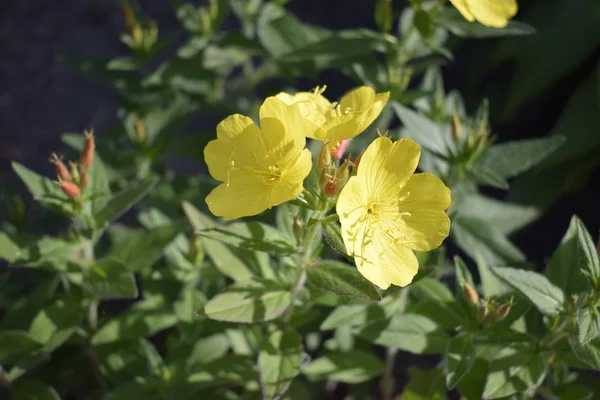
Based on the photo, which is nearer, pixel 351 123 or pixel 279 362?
pixel 351 123

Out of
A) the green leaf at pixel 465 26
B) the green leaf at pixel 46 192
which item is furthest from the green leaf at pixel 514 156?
the green leaf at pixel 46 192

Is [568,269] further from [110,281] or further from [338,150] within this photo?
[110,281]

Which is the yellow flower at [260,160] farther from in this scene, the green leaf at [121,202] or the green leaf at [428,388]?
the green leaf at [428,388]

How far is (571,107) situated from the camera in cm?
324

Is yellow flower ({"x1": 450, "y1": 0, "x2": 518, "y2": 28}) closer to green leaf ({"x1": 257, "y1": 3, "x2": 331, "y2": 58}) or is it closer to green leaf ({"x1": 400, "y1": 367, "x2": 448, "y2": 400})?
green leaf ({"x1": 257, "y1": 3, "x2": 331, "y2": 58})

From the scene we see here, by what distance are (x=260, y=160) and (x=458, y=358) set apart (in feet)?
2.55

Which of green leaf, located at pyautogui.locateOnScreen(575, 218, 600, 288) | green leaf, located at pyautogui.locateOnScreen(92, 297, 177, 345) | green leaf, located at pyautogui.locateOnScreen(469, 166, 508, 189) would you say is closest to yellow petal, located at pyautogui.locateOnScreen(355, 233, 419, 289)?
green leaf, located at pyautogui.locateOnScreen(575, 218, 600, 288)

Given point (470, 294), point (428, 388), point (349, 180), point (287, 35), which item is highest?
point (349, 180)

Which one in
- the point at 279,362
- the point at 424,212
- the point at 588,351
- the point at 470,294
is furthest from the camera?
the point at 279,362

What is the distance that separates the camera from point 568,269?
173 centimetres

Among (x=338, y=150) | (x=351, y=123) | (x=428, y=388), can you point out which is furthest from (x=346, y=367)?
(x=351, y=123)

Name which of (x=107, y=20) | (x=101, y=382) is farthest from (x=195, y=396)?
(x=107, y=20)

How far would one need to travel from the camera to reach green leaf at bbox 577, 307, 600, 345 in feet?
4.75

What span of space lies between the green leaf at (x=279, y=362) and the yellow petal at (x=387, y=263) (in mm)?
498
